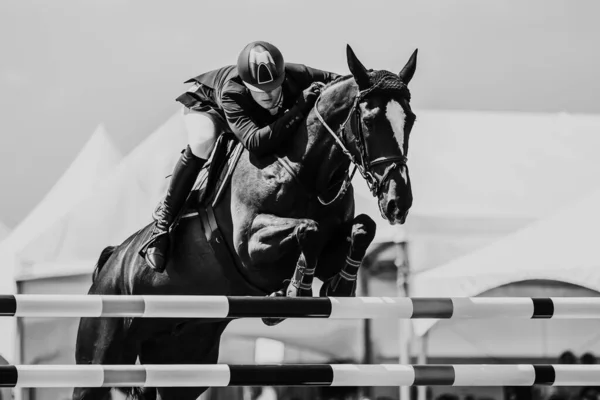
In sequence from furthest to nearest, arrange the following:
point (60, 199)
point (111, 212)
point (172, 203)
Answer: point (60, 199)
point (111, 212)
point (172, 203)

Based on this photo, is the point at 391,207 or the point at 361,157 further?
the point at 361,157

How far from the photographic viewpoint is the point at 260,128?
558 centimetres

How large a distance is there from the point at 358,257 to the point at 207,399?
24.1 ft

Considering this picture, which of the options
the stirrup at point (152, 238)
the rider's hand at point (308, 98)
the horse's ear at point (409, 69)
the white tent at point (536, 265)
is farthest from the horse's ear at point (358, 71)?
the white tent at point (536, 265)

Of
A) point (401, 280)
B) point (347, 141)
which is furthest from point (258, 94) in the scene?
point (401, 280)

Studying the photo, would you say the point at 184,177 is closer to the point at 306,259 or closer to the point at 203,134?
the point at 203,134

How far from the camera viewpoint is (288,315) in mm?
4328

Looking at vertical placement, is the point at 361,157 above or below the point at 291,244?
above

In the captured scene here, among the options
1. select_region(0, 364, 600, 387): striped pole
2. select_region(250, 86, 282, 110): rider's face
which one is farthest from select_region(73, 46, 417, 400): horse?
select_region(0, 364, 600, 387): striped pole

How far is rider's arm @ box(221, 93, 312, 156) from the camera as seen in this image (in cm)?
551

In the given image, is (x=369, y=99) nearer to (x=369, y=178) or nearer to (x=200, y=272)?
(x=369, y=178)

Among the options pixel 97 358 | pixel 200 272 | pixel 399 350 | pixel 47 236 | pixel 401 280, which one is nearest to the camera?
pixel 200 272

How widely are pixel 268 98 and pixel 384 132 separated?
1.02 m

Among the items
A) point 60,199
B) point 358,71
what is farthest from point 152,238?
point 60,199
